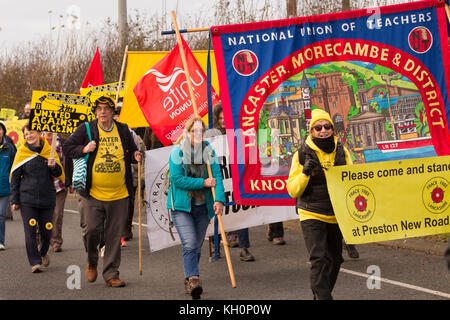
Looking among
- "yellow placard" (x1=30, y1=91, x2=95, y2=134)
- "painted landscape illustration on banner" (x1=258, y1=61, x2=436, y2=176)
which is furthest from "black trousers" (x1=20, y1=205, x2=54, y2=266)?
"painted landscape illustration on banner" (x1=258, y1=61, x2=436, y2=176)

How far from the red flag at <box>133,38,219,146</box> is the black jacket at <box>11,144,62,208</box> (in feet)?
4.77

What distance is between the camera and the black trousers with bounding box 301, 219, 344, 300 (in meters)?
5.95

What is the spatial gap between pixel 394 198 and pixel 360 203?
1.20 ft

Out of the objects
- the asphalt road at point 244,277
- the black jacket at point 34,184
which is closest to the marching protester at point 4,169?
the asphalt road at point 244,277

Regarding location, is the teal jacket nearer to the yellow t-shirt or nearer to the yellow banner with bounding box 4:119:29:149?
the yellow t-shirt

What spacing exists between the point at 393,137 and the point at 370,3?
9.17 meters

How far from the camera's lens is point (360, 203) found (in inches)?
251

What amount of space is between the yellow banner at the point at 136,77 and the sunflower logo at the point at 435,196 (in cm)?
453

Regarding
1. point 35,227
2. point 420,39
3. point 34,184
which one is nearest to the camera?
point 420,39

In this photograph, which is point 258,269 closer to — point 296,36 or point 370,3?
point 296,36

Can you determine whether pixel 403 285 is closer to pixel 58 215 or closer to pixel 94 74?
pixel 58 215

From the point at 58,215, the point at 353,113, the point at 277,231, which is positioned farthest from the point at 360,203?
the point at 58,215

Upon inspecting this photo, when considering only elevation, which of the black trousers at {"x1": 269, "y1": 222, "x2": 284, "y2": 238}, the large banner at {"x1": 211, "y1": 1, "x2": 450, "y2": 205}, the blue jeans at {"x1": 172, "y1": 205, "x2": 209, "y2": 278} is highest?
the large banner at {"x1": 211, "y1": 1, "x2": 450, "y2": 205}

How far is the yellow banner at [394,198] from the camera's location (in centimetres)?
627
